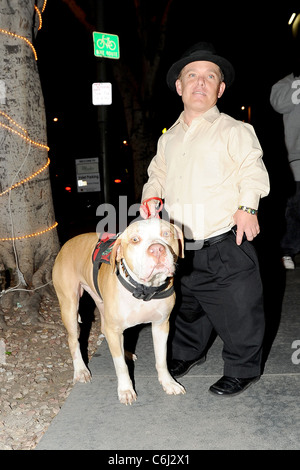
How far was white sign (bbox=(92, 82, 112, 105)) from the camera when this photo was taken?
26.1ft

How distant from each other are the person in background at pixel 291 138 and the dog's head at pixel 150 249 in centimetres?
346

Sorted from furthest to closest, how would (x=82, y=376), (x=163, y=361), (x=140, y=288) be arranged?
(x=82, y=376), (x=163, y=361), (x=140, y=288)

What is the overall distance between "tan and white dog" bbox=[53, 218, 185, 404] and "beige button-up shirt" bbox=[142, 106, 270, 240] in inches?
15.3

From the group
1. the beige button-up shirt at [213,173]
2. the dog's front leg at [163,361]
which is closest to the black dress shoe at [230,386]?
the dog's front leg at [163,361]

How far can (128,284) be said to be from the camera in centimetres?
277

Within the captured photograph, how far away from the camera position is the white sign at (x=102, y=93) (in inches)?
314

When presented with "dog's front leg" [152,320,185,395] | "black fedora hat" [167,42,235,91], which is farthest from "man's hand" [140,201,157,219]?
"black fedora hat" [167,42,235,91]

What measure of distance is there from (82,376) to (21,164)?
9.21 feet

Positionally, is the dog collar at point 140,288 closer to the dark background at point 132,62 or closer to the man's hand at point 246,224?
the man's hand at point 246,224

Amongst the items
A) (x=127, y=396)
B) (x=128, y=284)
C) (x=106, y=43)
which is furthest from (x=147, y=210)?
(x=106, y=43)

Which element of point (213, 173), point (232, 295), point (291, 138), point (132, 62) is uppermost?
point (132, 62)

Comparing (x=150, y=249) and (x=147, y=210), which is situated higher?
(x=147, y=210)

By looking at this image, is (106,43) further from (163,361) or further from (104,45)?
(163,361)
